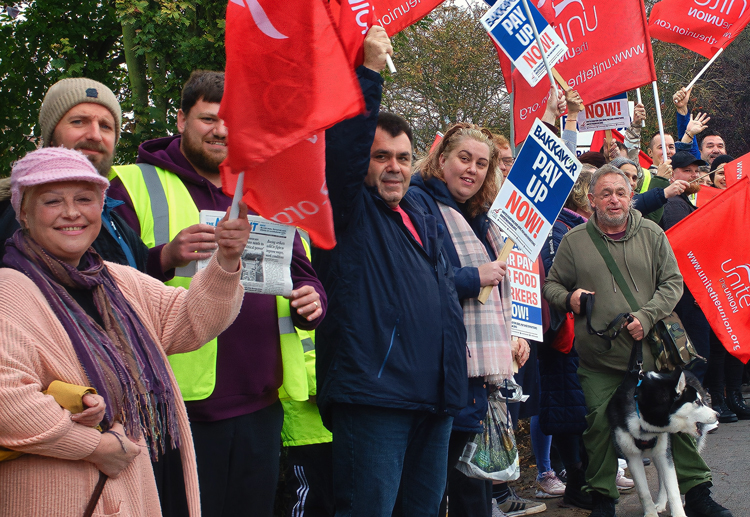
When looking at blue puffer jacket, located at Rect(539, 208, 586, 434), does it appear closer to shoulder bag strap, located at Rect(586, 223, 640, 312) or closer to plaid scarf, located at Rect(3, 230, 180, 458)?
shoulder bag strap, located at Rect(586, 223, 640, 312)

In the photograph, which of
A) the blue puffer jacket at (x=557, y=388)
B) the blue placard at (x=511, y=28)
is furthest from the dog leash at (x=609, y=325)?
the blue placard at (x=511, y=28)

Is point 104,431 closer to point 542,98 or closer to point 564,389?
point 564,389

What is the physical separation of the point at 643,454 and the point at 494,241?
5.78 ft

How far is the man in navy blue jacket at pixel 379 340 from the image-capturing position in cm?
303

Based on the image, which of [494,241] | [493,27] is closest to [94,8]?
[493,27]

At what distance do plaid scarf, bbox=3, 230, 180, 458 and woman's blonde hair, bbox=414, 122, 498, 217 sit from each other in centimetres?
231

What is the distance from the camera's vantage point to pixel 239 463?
122 inches

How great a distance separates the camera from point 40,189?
→ 92.1 inches

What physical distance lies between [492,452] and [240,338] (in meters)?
1.55

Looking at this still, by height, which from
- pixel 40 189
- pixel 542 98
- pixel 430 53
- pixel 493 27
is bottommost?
pixel 40 189

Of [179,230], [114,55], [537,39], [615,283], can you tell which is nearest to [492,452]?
[615,283]

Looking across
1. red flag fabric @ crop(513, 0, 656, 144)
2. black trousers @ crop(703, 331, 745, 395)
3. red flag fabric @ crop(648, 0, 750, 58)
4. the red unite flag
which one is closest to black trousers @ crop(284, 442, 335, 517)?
the red unite flag

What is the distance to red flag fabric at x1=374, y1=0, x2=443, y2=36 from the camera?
5.09 m

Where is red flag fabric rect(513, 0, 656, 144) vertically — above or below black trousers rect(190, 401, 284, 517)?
above
